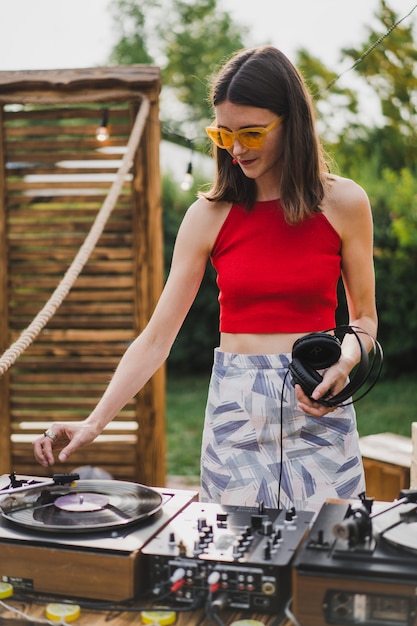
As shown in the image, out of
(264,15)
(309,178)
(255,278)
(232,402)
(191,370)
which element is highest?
(264,15)

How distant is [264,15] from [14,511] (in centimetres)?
2064

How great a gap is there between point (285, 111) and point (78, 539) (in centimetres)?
130

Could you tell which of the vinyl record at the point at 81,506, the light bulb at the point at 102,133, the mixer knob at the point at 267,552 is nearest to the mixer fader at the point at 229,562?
the mixer knob at the point at 267,552

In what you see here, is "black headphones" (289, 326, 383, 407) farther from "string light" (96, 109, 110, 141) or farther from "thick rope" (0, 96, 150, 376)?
"string light" (96, 109, 110, 141)

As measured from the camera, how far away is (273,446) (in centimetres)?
213

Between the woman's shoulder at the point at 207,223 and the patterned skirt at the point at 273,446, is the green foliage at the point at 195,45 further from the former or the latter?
the patterned skirt at the point at 273,446

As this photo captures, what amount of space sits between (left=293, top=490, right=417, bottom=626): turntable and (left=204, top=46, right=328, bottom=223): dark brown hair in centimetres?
101

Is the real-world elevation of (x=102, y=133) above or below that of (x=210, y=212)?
above

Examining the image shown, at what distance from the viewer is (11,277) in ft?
16.7

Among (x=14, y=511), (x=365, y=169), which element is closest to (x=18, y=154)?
(x=14, y=511)

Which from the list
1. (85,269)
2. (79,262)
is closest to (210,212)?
(79,262)

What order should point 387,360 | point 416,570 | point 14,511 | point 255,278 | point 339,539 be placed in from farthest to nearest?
point 387,360
point 255,278
point 14,511
point 339,539
point 416,570

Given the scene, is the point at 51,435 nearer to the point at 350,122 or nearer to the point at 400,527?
the point at 400,527

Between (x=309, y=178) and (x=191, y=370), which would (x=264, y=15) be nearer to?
(x=191, y=370)
